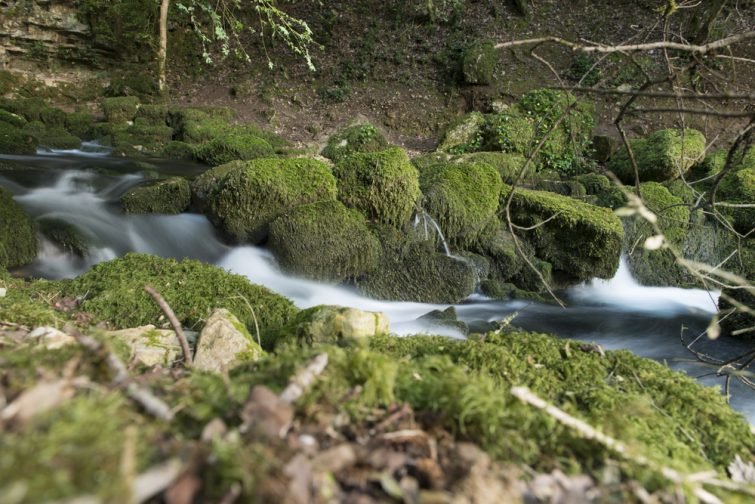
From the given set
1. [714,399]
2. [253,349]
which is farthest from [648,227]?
[253,349]

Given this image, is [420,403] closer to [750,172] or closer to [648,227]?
[648,227]

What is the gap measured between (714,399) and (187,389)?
2.19 metres

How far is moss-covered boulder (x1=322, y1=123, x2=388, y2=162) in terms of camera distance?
12.9m

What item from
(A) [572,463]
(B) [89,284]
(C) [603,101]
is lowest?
(B) [89,284]

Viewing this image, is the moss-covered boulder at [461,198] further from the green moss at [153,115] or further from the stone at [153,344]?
the green moss at [153,115]

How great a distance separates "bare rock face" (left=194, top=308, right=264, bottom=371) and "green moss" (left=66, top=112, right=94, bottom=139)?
504 inches

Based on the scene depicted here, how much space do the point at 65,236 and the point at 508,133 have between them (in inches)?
388

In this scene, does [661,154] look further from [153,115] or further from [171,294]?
[153,115]

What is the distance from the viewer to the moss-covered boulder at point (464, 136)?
12.8 metres

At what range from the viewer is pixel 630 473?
1.13m

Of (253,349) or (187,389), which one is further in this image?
(253,349)

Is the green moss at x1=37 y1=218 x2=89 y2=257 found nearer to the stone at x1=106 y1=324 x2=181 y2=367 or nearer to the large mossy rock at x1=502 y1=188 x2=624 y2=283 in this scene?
the stone at x1=106 y1=324 x2=181 y2=367

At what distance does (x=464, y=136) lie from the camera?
13.0 m

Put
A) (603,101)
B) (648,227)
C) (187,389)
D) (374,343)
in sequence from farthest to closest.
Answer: (603,101), (648,227), (374,343), (187,389)
